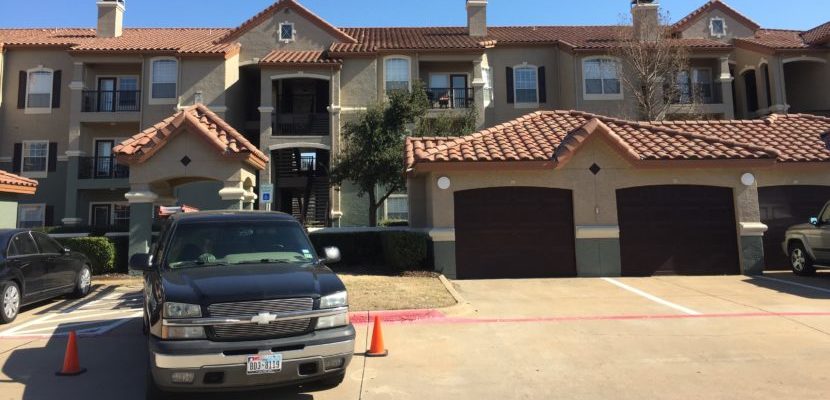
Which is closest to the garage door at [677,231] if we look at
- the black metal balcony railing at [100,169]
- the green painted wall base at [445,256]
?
the green painted wall base at [445,256]

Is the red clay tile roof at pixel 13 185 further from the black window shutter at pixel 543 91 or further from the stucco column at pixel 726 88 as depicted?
the stucco column at pixel 726 88

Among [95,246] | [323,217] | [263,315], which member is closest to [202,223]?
[263,315]

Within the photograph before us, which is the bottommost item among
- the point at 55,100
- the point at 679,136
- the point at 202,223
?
the point at 202,223

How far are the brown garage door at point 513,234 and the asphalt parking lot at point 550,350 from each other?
8.20ft

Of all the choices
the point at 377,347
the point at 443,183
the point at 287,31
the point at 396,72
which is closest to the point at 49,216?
the point at 287,31

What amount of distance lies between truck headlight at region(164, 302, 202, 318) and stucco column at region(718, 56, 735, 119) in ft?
92.9

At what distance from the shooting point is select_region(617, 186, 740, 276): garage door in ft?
43.5

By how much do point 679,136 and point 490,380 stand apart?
37.8 ft

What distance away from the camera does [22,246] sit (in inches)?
372

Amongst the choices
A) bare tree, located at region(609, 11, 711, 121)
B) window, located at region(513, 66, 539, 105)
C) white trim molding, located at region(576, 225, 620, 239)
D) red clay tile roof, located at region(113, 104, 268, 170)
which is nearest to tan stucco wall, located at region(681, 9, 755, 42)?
bare tree, located at region(609, 11, 711, 121)

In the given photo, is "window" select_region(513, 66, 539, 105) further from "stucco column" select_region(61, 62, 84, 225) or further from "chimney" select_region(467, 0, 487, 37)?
"stucco column" select_region(61, 62, 84, 225)

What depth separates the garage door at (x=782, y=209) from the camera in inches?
563

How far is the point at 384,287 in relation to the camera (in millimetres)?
11016

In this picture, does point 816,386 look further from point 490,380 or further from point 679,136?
point 679,136
